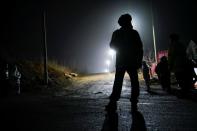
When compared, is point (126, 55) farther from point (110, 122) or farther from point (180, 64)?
point (180, 64)

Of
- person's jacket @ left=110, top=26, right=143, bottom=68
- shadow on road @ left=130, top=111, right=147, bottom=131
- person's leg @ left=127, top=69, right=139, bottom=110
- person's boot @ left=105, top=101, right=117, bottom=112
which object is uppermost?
person's jacket @ left=110, top=26, right=143, bottom=68

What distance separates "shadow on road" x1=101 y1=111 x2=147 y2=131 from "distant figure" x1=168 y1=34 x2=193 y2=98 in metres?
3.32

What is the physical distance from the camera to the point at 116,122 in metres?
4.93

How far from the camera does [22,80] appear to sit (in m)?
12.3

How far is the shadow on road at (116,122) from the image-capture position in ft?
14.7

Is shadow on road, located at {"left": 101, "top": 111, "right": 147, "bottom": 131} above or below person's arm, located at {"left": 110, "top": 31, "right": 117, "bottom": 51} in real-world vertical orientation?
below

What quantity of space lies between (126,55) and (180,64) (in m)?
3.02

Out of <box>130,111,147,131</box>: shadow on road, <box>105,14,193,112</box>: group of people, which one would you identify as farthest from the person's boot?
<box>130,111,147,131</box>: shadow on road

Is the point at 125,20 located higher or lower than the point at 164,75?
higher

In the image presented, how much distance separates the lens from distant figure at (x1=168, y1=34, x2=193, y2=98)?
338 inches

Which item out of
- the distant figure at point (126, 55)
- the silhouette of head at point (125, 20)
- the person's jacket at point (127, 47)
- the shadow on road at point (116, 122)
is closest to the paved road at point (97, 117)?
the shadow on road at point (116, 122)

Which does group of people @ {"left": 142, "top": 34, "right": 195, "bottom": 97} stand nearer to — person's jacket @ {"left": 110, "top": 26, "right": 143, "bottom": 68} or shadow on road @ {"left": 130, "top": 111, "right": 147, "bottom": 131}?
person's jacket @ {"left": 110, "top": 26, "right": 143, "bottom": 68}

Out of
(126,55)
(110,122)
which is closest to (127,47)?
(126,55)

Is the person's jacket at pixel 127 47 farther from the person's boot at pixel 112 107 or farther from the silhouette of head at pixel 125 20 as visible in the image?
the person's boot at pixel 112 107
